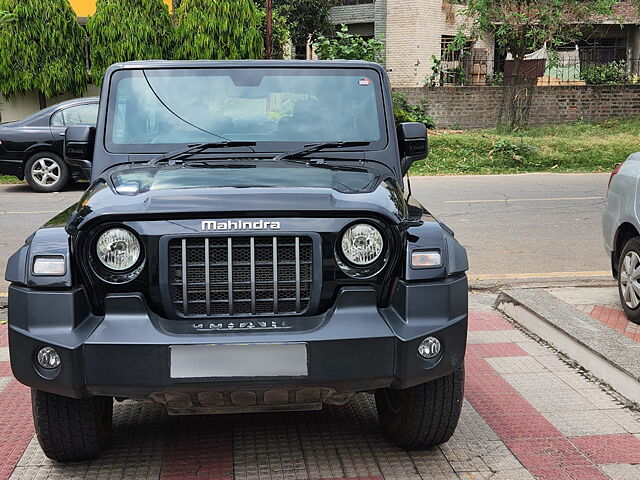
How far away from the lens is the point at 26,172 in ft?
45.5

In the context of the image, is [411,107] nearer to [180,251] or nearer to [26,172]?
[26,172]

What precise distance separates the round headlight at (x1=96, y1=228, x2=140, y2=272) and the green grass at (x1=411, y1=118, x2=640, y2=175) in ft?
44.5

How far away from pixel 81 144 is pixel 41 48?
54.7 ft

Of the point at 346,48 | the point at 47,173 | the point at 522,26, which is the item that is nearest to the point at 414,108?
the point at 346,48

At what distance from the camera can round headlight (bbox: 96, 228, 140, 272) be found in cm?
318

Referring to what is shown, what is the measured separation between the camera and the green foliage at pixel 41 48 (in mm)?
19172

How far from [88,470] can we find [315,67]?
2.49 meters

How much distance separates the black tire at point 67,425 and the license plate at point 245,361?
0.66m

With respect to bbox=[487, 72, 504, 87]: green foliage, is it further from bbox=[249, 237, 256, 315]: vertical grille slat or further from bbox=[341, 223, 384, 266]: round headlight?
bbox=[249, 237, 256, 315]: vertical grille slat

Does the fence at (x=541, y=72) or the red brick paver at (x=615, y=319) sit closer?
the red brick paver at (x=615, y=319)

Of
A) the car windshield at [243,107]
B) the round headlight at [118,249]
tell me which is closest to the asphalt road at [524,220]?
the car windshield at [243,107]

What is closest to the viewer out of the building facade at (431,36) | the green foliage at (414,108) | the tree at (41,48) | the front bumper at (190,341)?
the front bumper at (190,341)

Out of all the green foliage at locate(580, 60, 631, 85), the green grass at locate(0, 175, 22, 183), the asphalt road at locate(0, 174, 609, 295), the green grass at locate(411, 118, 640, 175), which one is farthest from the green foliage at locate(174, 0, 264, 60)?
the green foliage at locate(580, 60, 631, 85)

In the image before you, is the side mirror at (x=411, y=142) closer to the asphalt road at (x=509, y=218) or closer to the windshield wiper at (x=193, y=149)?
the windshield wiper at (x=193, y=149)
